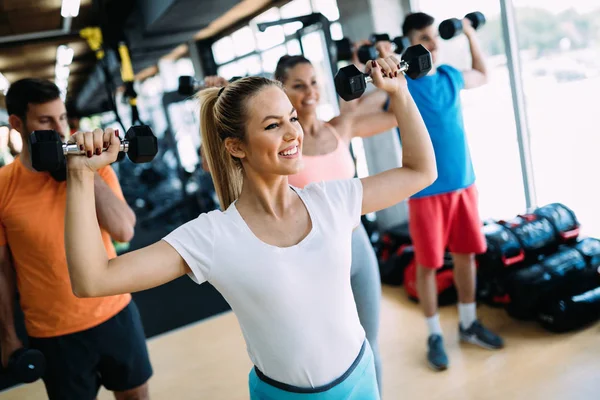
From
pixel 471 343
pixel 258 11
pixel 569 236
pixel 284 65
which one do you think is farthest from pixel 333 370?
pixel 258 11

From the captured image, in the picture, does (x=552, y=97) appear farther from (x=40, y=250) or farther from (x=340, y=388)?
(x=40, y=250)

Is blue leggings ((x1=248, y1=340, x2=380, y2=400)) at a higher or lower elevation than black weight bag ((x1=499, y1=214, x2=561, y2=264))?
higher

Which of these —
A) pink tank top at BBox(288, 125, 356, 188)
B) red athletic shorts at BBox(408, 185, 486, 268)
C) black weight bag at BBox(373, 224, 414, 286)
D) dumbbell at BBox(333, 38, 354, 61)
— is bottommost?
black weight bag at BBox(373, 224, 414, 286)

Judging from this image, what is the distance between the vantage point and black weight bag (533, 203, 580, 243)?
3.11m

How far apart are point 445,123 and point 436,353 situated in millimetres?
1140

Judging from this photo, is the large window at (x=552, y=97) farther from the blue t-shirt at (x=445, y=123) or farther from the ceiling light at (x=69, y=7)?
the ceiling light at (x=69, y=7)

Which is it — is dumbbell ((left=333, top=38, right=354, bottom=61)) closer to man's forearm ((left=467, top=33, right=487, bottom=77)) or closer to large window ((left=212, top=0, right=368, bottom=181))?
man's forearm ((left=467, top=33, right=487, bottom=77))

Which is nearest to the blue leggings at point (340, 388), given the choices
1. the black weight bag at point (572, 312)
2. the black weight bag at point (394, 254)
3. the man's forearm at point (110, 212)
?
the man's forearm at point (110, 212)

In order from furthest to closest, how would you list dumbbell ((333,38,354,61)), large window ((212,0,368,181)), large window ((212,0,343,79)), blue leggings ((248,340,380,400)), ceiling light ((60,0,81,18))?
large window ((212,0,343,79)) < large window ((212,0,368,181)) < ceiling light ((60,0,81,18)) < dumbbell ((333,38,354,61)) < blue leggings ((248,340,380,400))

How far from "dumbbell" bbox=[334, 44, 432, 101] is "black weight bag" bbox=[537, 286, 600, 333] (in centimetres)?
186

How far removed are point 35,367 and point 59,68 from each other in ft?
26.1

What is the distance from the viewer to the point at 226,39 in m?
7.50

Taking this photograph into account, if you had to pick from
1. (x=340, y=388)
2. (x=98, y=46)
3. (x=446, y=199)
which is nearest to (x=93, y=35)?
(x=98, y=46)

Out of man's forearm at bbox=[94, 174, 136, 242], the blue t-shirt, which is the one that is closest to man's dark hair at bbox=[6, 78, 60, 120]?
man's forearm at bbox=[94, 174, 136, 242]
